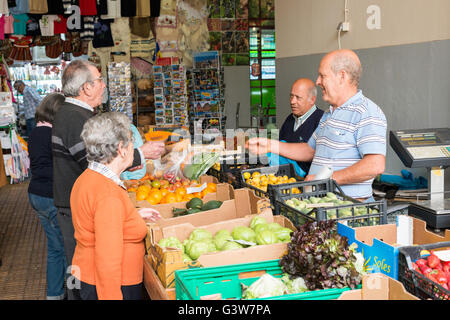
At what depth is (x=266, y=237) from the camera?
2.23 metres

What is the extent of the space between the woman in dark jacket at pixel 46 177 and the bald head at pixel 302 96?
225 cm

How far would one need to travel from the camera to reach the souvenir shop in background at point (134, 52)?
9.50 meters

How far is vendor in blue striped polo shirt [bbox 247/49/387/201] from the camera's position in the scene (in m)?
2.86

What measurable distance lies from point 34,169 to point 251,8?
9.73 meters

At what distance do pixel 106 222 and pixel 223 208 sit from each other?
115 cm

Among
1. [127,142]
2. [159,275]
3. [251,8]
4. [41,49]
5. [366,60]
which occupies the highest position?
[251,8]

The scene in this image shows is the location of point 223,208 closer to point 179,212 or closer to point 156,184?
point 179,212

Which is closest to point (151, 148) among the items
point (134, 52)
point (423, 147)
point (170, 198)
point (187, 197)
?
point (170, 198)

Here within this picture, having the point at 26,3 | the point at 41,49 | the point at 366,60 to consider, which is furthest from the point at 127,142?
the point at 41,49

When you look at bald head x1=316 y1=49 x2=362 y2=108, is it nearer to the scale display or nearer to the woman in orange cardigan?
the scale display

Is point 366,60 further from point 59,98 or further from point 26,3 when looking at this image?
point 26,3

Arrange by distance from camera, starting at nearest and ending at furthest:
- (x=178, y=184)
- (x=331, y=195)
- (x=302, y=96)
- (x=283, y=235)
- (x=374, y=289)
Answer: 1. (x=374, y=289)
2. (x=283, y=235)
3. (x=331, y=195)
4. (x=178, y=184)
5. (x=302, y=96)

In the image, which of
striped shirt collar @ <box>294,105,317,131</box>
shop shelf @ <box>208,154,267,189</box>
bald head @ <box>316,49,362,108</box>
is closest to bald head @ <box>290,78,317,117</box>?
striped shirt collar @ <box>294,105,317,131</box>
